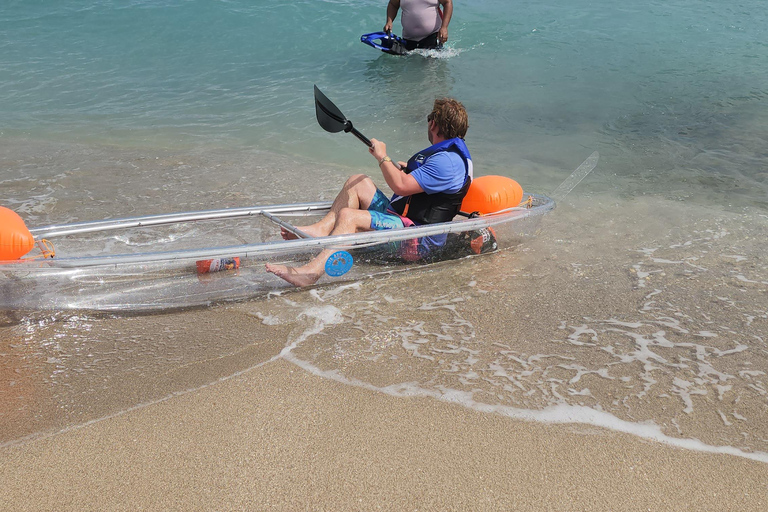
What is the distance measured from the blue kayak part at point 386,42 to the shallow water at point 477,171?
1.46 feet

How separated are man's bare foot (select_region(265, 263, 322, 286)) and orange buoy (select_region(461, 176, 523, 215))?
1.30 metres

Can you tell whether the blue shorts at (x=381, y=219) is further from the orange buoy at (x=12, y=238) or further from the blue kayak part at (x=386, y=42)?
the blue kayak part at (x=386, y=42)

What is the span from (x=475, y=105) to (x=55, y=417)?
7422 mm

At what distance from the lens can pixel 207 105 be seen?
30.5ft

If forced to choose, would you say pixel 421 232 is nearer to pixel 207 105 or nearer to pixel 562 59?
pixel 207 105

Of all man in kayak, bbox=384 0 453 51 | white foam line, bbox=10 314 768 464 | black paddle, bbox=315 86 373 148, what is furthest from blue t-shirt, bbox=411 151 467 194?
man in kayak, bbox=384 0 453 51

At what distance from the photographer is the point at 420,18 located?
35.4 feet

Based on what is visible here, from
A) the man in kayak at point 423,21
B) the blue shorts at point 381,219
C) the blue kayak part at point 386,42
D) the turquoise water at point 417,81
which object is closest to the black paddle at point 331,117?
the blue shorts at point 381,219

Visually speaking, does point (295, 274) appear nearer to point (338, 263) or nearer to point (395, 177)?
point (338, 263)

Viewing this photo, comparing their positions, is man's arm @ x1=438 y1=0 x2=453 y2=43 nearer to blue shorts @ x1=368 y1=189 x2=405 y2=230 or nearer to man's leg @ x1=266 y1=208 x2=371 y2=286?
blue shorts @ x1=368 y1=189 x2=405 y2=230

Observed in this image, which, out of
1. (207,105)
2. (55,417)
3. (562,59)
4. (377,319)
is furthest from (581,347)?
(562,59)

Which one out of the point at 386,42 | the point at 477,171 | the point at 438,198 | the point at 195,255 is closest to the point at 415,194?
the point at 438,198

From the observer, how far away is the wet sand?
7.91 ft

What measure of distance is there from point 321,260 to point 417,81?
22.2 feet
